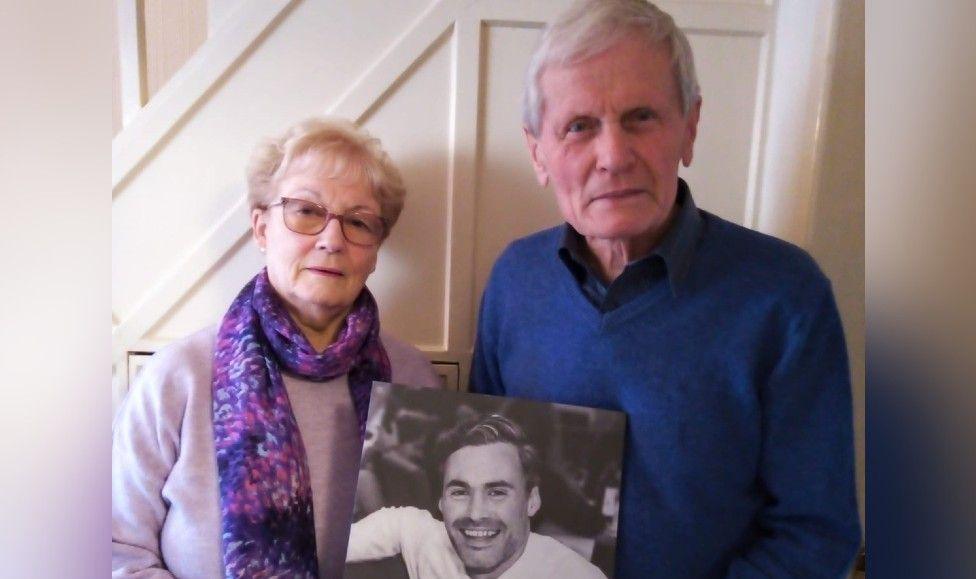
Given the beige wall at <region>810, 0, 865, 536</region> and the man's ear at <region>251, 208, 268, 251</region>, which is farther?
the man's ear at <region>251, 208, 268, 251</region>

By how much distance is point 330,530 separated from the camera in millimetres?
833

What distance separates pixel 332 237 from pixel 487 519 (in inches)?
15.5

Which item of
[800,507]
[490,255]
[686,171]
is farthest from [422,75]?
[800,507]

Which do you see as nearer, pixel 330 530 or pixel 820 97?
pixel 820 97

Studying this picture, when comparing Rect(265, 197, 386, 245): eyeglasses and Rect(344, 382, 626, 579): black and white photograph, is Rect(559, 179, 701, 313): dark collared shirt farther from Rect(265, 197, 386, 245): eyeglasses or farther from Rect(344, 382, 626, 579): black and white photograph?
Rect(265, 197, 386, 245): eyeglasses

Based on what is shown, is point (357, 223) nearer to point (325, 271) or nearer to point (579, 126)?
point (325, 271)

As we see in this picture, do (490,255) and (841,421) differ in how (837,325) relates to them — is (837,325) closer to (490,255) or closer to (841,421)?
(841,421)

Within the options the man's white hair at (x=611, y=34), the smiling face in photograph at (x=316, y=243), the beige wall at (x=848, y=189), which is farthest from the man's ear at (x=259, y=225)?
the beige wall at (x=848, y=189)

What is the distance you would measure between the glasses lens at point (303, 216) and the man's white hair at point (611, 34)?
12.9 inches

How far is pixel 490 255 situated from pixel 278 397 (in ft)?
1.13

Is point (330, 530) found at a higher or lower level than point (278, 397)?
lower

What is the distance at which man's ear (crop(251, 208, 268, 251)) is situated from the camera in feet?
2.69

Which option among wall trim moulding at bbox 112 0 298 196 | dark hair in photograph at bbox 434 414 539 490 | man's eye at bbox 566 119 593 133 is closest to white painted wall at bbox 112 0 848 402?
wall trim moulding at bbox 112 0 298 196

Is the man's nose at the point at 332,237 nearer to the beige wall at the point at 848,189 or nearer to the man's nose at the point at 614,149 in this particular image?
the man's nose at the point at 614,149
